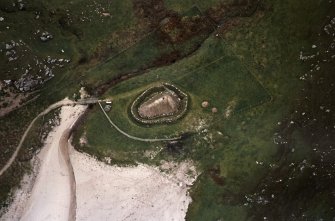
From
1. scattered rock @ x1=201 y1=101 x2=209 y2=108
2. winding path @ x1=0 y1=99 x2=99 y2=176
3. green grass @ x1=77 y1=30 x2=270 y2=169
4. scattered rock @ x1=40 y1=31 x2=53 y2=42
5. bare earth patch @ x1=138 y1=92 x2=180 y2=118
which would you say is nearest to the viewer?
bare earth patch @ x1=138 y1=92 x2=180 y2=118

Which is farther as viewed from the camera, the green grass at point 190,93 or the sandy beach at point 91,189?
the green grass at point 190,93

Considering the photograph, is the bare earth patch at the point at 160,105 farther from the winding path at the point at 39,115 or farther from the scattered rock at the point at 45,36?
the scattered rock at the point at 45,36

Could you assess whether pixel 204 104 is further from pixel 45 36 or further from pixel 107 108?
pixel 45 36

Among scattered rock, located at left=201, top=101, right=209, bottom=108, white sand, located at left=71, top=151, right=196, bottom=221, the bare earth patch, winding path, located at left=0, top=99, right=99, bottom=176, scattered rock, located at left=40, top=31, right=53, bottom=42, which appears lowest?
white sand, located at left=71, top=151, right=196, bottom=221

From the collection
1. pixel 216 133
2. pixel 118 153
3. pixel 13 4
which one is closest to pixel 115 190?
pixel 118 153

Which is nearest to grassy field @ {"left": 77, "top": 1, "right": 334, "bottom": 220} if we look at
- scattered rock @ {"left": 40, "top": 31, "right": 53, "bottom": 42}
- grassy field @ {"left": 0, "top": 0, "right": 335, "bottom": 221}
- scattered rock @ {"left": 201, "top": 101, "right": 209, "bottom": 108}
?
grassy field @ {"left": 0, "top": 0, "right": 335, "bottom": 221}

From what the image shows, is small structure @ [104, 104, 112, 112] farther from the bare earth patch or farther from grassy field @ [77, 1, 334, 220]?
the bare earth patch

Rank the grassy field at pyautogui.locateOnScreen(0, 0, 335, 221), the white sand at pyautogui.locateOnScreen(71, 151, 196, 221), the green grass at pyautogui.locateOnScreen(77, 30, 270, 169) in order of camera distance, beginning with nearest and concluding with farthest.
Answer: the white sand at pyautogui.locateOnScreen(71, 151, 196, 221), the grassy field at pyautogui.locateOnScreen(0, 0, 335, 221), the green grass at pyautogui.locateOnScreen(77, 30, 270, 169)

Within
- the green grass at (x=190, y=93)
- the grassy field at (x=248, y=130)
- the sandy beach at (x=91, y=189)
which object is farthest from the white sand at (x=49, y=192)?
the green grass at (x=190, y=93)

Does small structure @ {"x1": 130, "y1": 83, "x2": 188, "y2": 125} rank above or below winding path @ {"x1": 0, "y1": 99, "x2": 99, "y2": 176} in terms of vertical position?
below
